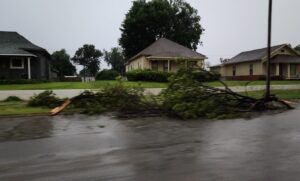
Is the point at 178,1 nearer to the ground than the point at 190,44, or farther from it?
farther from it

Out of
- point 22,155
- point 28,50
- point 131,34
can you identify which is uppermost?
point 131,34

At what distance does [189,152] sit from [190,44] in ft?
206

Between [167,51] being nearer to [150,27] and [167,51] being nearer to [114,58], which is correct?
[150,27]

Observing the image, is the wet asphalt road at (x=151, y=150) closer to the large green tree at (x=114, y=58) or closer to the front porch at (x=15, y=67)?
the front porch at (x=15, y=67)

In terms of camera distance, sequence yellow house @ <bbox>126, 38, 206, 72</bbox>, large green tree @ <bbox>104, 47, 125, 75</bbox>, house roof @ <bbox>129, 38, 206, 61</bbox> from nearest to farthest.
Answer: yellow house @ <bbox>126, 38, 206, 72</bbox> < house roof @ <bbox>129, 38, 206, 61</bbox> < large green tree @ <bbox>104, 47, 125, 75</bbox>

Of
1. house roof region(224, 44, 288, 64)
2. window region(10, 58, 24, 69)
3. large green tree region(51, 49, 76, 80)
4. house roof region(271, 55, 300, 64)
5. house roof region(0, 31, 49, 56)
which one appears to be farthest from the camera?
large green tree region(51, 49, 76, 80)

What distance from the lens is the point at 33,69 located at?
42.8 m

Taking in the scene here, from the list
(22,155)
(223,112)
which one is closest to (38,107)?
(223,112)

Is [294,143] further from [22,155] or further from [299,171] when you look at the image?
[22,155]

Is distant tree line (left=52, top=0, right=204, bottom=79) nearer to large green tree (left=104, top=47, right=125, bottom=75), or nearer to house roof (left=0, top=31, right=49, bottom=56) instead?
house roof (left=0, top=31, right=49, bottom=56)

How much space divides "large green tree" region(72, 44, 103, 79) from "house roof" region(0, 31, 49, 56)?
62127 mm

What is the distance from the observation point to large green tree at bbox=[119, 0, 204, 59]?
208ft

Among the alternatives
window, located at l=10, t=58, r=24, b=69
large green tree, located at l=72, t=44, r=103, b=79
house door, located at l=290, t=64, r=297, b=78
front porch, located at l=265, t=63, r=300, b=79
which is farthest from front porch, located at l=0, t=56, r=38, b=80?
large green tree, located at l=72, t=44, r=103, b=79

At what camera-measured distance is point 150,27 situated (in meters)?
64.3
